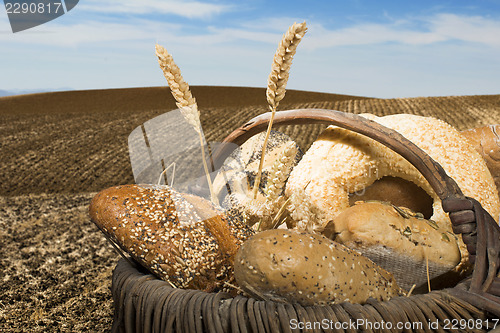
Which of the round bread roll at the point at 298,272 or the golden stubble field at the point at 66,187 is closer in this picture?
the round bread roll at the point at 298,272

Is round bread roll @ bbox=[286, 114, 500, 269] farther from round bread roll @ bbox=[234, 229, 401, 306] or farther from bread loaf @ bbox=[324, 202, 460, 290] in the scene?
round bread roll @ bbox=[234, 229, 401, 306]

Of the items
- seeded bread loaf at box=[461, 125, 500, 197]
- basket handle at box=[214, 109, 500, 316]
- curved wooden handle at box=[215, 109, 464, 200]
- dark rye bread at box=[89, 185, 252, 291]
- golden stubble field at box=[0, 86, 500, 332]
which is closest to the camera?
basket handle at box=[214, 109, 500, 316]

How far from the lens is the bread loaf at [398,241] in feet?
3.70

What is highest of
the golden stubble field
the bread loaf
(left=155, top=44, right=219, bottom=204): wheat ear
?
(left=155, top=44, right=219, bottom=204): wheat ear

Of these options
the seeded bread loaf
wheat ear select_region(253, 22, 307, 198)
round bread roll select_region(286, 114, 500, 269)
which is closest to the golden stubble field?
round bread roll select_region(286, 114, 500, 269)

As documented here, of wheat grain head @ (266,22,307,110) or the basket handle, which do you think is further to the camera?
wheat grain head @ (266,22,307,110)

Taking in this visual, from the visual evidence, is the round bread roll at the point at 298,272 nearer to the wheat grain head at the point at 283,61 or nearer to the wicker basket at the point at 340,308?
the wicker basket at the point at 340,308

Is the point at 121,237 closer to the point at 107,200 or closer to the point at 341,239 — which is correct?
the point at 107,200

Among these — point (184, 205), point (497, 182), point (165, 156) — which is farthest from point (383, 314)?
point (497, 182)

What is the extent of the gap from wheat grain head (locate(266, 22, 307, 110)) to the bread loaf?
41 cm

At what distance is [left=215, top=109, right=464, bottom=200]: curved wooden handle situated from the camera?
1.18 m

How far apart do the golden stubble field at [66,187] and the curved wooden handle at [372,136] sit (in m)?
1.29

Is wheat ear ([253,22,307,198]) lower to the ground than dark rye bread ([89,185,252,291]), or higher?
higher

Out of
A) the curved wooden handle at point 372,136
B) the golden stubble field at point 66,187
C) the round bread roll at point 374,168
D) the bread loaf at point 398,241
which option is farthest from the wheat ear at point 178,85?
the golden stubble field at point 66,187
